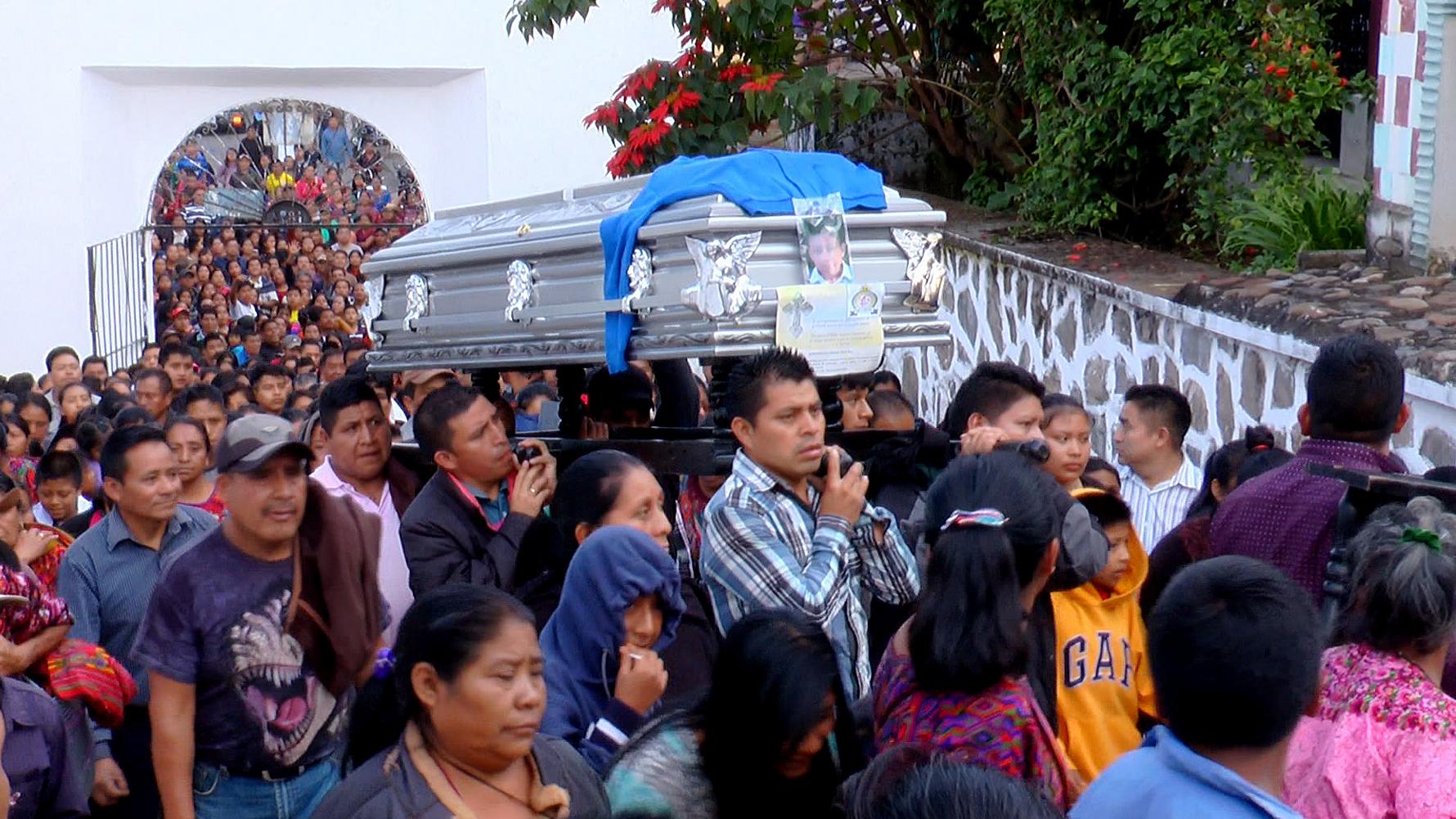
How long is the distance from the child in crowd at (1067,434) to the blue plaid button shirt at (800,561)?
72cm

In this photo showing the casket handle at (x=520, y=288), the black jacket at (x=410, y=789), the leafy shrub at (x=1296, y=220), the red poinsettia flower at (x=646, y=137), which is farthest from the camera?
the red poinsettia flower at (x=646, y=137)

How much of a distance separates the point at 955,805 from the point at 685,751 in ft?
3.24

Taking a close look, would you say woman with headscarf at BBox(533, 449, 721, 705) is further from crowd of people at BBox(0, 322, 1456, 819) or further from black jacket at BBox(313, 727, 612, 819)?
black jacket at BBox(313, 727, 612, 819)

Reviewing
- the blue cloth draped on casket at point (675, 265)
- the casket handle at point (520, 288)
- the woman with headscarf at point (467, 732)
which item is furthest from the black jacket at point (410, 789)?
the casket handle at point (520, 288)

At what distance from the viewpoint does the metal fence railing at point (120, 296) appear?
15.0 m

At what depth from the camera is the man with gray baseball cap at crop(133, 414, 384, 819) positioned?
3.80m

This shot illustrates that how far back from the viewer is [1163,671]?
245 cm

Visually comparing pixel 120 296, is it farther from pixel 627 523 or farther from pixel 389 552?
pixel 627 523

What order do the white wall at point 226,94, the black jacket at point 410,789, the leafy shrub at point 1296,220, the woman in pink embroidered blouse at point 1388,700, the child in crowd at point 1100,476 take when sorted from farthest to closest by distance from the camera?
the white wall at point 226,94 < the leafy shrub at point 1296,220 < the child in crowd at point 1100,476 < the woman in pink embroidered blouse at point 1388,700 < the black jacket at point 410,789

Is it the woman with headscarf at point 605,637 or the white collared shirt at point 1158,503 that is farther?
the white collared shirt at point 1158,503

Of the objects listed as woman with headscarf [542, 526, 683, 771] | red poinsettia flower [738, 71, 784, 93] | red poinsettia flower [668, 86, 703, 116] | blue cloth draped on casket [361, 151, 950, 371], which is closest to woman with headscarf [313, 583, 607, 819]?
woman with headscarf [542, 526, 683, 771]

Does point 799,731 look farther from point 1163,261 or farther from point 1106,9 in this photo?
point 1106,9

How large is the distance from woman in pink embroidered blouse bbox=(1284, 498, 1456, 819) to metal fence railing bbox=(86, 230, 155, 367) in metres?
13.5

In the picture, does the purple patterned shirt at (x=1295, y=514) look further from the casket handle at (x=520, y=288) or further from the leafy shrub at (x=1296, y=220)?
the leafy shrub at (x=1296, y=220)
